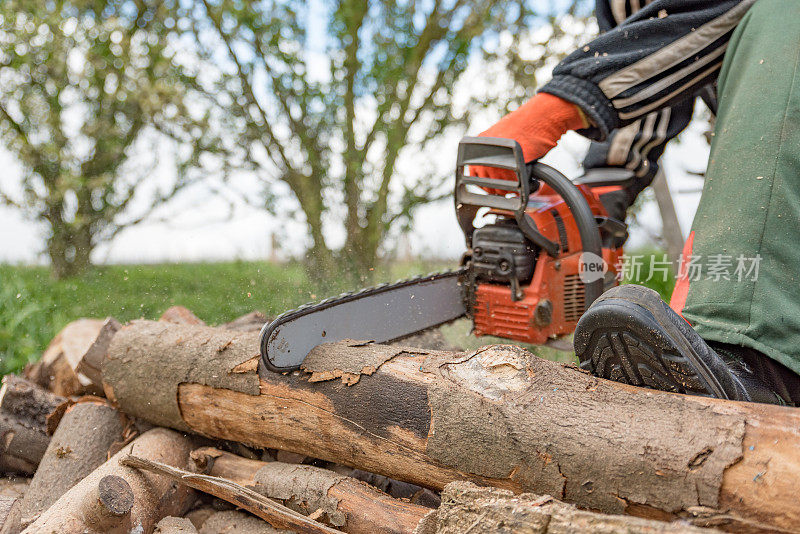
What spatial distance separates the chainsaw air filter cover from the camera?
219 centimetres

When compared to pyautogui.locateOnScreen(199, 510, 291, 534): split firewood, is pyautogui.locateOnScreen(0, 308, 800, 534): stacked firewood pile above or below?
above

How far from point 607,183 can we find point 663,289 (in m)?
2.06

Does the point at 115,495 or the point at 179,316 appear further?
the point at 179,316

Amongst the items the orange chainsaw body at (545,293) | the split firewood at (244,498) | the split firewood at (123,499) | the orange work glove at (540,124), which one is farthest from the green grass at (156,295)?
the orange work glove at (540,124)

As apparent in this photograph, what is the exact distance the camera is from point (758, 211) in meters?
1.50

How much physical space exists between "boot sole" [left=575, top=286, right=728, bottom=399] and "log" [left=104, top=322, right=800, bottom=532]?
1.8 inches

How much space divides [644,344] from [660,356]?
45 millimetres

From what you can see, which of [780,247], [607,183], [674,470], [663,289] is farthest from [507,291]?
[663,289]

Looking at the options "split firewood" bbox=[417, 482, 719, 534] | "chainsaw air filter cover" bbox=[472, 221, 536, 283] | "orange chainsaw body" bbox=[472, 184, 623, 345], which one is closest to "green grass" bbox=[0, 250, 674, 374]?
"orange chainsaw body" bbox=[472, 184, 623, 345]

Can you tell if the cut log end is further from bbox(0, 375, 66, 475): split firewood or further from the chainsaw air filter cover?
the chainsaw air filter cover

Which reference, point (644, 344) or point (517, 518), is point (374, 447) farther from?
point (644, 344)

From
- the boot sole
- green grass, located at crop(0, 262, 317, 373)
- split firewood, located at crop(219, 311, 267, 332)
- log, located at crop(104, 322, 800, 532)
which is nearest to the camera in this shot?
log, located at crop(104, 322, 800, 532)

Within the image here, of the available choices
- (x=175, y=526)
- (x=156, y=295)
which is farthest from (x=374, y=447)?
(x=156, y=295)

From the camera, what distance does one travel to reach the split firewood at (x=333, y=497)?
5.03 feet
